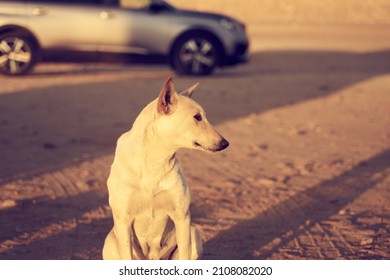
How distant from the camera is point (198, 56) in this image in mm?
15312

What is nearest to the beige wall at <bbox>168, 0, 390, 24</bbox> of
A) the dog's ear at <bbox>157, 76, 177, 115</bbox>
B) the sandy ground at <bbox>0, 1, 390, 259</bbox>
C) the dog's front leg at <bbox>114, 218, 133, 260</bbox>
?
the sandy ground at <bbox>0, 1, 390, 259</bbox>

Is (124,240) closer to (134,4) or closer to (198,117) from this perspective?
(198,117)

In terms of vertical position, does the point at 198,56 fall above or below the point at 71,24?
below

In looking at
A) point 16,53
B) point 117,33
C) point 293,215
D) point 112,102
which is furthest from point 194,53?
point 293,215

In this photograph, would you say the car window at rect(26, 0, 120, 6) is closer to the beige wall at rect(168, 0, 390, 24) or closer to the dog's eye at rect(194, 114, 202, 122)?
the dog's eye at rect(194, 114, 202, 122)

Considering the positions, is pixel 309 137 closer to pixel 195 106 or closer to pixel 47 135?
pixel 47 135

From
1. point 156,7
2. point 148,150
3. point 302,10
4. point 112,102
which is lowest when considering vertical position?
point 302,10

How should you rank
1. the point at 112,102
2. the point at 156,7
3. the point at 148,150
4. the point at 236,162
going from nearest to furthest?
the point at 148,150 < the point at 236,162 < the point at 112,102 < the point at 156,7

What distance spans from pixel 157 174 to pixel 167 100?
0.52m

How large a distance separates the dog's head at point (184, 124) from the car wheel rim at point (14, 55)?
1070 cm

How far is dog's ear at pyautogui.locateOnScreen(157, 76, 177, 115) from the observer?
4.55m

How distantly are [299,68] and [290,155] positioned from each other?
841 cm

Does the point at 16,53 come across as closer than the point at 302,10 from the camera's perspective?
Yes

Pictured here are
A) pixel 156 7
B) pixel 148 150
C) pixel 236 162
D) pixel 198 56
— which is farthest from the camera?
pixel 198 56
